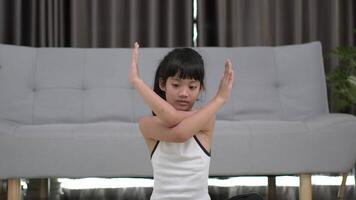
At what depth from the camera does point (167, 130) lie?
1428mm

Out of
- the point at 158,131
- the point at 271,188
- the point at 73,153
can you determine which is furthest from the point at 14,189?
the point at 271,188

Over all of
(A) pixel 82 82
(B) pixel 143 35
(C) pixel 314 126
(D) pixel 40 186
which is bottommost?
(D) pixel 40 186

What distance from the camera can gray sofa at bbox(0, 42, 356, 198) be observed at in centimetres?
235

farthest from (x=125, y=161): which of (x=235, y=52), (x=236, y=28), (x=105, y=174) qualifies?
(x=236, y=28)

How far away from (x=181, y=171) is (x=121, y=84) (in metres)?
1.67

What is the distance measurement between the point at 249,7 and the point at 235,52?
72cm

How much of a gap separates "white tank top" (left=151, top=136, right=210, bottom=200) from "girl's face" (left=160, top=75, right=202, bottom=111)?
105 millimetres

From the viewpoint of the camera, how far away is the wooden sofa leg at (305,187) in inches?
94.3

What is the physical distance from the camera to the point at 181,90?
143cm

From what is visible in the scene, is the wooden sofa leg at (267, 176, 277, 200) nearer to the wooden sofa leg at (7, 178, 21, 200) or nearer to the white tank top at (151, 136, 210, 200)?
the wooden sofa leg at (7, 178, 21, 200)

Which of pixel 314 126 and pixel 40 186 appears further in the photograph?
pixel 40 186

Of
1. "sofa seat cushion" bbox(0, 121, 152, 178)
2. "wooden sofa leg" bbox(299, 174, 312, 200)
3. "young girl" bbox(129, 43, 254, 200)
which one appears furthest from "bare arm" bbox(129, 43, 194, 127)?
"wooden sofa leg" bbox(299, 174, 312, 200)

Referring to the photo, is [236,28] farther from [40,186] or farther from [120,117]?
[40,186]

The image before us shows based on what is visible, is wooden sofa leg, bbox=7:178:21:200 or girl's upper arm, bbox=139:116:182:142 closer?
girl's upper arm, bbox=139:116:182:142
